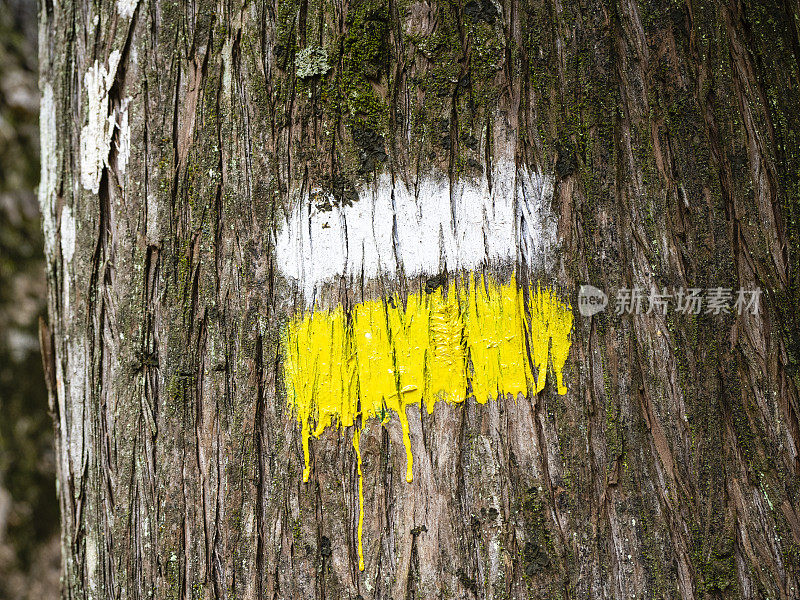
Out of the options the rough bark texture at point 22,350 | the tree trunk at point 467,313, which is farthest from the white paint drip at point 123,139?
the rough bark texture at point 22,350

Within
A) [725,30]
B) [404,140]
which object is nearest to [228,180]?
[404,140]

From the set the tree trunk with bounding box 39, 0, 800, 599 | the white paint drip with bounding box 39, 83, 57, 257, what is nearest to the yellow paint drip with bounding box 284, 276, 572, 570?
the tree trunk with bounding box 39, 0, 800, 599

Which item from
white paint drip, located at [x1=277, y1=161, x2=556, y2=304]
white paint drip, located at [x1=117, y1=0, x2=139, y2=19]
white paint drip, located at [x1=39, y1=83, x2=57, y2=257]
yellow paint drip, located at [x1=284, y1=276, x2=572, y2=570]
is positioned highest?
white paint drip, located at [x1=117, y1=0, x2=139, y2=19]

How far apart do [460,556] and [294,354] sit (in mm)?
505

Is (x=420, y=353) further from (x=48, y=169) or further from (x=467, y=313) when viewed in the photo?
(x=48, y=169)

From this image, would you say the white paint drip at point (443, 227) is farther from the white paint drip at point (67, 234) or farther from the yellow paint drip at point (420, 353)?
the white paint drip at point (67, 234)

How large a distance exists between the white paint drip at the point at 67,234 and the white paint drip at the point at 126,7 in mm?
477

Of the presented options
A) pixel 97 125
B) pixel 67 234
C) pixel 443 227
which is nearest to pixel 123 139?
pixel 97 125

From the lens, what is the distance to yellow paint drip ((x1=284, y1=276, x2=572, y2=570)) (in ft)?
3.36

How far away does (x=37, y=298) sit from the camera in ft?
8.41

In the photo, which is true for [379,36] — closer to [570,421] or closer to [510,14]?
[510,14]

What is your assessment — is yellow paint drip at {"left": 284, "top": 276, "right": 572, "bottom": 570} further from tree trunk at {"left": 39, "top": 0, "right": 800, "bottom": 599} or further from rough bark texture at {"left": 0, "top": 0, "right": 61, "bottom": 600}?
rough bark texture at {"left": 0, "top": 0, "right": 61, "bottom": 600}

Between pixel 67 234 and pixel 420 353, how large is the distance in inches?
37.0

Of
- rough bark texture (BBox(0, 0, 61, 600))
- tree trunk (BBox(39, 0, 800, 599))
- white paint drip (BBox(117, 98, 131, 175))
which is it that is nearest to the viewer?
tree trunk (BBox(39, 0, 800, 599))
